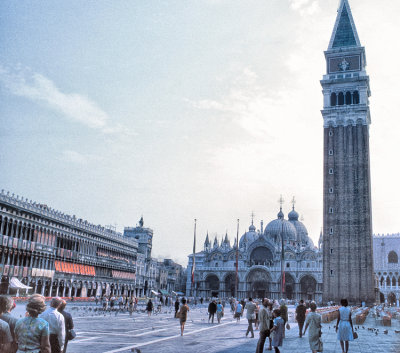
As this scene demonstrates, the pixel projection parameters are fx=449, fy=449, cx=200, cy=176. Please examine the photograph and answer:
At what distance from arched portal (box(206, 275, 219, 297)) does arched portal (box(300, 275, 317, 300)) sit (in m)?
18.1

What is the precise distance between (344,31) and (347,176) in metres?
25.1

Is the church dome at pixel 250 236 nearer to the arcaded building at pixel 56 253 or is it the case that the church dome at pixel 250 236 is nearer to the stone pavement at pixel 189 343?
the arcaded building at pixel 56 253

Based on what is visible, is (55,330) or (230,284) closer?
(55,330)

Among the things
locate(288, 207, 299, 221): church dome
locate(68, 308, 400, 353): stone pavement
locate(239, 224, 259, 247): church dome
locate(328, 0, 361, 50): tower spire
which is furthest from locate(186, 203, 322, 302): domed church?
locate(68, 308, 400, 353): stone pavement

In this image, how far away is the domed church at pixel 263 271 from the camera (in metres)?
88.7

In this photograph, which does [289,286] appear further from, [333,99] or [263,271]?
[333,99]

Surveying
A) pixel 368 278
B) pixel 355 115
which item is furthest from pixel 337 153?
pixel 368 278

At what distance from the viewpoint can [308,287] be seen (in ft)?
292

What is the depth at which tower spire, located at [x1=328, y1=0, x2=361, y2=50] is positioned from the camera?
238ft

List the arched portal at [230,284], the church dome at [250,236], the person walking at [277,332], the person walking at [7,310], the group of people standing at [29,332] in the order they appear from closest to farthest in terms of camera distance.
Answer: the group of people standing at [29,332], the person walking at [7,310], the person walking at [277,332], the arched portal at [230,284], the church dome at [250,236]

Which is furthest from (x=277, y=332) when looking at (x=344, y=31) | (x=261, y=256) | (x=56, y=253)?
(x=261, y=256)

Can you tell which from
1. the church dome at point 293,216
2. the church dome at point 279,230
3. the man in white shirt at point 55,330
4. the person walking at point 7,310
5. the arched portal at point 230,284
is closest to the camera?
the person walking at point 7,310

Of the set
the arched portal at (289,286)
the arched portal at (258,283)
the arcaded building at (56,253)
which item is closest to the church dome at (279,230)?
the arched portal at (258,283)

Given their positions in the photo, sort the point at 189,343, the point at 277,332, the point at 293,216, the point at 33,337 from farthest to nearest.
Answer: the point at 293,216 → the point at 189,343 → the point at 277,332 → the point at 33,337
